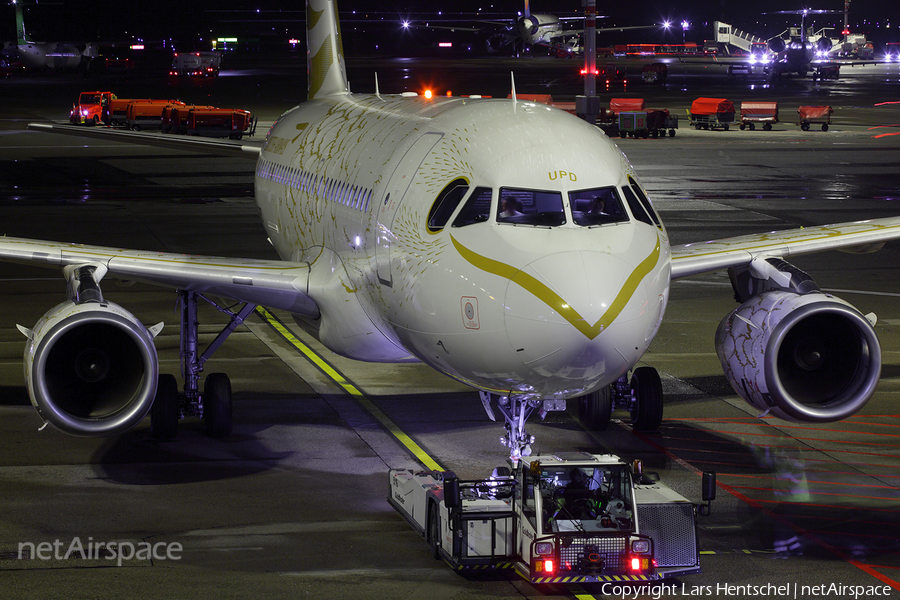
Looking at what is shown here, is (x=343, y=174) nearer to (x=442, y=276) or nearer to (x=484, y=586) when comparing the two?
(x=442, y=276)

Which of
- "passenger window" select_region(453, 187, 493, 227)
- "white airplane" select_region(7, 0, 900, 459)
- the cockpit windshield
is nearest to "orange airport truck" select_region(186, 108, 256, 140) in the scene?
"white airplane" select_region(7, 0, 900, 459)

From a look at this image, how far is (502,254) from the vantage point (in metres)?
11.6

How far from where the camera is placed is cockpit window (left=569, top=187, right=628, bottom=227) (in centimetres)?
1204

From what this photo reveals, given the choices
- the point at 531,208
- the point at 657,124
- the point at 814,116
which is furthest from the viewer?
the point at 814,116

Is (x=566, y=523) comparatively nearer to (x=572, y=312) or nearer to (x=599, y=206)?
→ (x=572, y=312)

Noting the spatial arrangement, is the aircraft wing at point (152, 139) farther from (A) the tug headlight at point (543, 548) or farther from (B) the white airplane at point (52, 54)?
(B) the white airplane at point (52, 54)

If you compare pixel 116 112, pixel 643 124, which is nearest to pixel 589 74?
pixel 643 124

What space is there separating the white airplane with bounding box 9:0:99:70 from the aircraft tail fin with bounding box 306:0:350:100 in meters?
112

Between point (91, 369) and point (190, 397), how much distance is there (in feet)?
10.2

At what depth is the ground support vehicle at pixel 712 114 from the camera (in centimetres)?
7012

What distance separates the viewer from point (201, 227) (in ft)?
118

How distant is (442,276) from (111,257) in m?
5.75

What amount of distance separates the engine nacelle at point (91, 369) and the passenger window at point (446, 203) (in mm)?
3679

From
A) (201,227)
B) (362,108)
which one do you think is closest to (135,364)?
(362,108)
